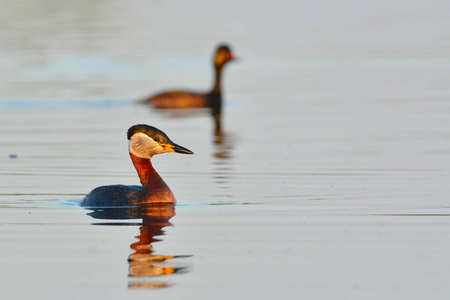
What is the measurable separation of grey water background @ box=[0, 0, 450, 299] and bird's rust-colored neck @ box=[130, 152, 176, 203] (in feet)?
0.85

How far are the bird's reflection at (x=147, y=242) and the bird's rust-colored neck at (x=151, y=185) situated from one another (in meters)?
0.13

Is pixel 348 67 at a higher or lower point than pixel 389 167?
higher

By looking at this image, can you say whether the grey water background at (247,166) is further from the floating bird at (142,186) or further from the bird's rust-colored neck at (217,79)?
the bird's rust-colored neck at (217,79)

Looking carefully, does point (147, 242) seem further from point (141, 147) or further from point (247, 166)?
point (247, 166)

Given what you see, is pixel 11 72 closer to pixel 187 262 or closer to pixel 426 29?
pixel 426 29

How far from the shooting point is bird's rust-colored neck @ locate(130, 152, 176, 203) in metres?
12.9

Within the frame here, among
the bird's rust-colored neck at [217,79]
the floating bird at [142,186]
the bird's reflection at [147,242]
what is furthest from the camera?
the bird's rust-colored neck at [217,79]

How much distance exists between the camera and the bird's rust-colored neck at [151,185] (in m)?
12.9

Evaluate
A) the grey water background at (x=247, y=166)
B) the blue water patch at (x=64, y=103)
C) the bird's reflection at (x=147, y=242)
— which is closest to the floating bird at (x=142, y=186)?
the bird's reflection at (x=147, y=242)

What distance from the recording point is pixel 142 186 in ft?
43.4

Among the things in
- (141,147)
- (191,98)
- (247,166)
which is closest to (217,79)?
(191,98)

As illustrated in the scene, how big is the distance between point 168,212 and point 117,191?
0.79 metres

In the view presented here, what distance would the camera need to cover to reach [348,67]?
1255 inches

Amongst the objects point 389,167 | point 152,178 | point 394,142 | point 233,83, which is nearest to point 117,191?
point 152,178
